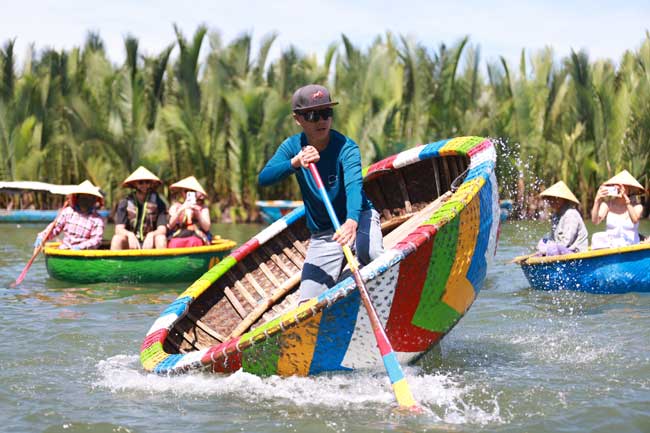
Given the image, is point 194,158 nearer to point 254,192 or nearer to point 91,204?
point 254,192

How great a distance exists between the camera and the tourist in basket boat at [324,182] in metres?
5.30

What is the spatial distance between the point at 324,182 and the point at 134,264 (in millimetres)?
5189

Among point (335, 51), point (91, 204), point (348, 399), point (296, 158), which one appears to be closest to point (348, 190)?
point (296, 158)

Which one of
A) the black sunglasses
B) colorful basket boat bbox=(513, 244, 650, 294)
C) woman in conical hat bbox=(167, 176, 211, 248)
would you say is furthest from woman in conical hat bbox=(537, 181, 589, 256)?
the black sunglasses

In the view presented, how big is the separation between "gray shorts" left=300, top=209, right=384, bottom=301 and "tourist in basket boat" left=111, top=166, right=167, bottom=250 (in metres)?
5.08

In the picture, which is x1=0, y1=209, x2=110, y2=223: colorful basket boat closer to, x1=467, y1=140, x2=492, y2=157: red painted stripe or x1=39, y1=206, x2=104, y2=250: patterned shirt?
x1=39, y1=206, x2=104, y2=250: patterned shirt

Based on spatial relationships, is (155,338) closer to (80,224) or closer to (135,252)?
(135,252)

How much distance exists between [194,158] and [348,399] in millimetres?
15173

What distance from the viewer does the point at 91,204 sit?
10852 millimetres

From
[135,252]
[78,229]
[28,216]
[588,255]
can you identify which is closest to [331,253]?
[588,255]

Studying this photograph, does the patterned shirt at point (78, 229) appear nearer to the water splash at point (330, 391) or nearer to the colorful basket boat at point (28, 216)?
the water splash at point (330, 391)

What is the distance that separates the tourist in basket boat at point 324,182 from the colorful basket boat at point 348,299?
10.6 inches

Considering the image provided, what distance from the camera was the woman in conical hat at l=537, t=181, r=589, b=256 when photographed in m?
9.60

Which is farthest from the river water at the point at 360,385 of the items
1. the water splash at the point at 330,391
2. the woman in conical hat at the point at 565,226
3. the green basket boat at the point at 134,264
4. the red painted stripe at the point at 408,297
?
the green basket boat at the point at 134,264
